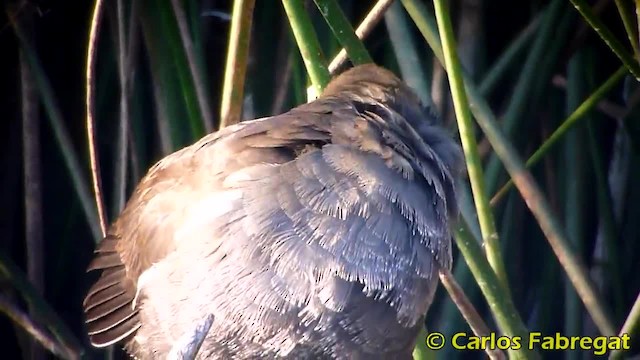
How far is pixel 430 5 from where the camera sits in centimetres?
118

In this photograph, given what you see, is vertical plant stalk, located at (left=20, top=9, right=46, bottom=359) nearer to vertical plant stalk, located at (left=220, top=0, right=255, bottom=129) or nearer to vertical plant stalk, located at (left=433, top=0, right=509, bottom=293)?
vertical plant stalk, located at (left=220, top=0, right=255, bottom=129)

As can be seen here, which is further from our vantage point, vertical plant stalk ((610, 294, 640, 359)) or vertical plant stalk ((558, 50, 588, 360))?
vertical plant stalk ((558, 50, 588, 360))

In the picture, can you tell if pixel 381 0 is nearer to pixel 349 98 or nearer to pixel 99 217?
pixel 349 98

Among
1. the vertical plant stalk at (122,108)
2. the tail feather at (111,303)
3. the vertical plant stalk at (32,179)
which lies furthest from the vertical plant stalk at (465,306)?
the vertical plant stalk at (32,179)

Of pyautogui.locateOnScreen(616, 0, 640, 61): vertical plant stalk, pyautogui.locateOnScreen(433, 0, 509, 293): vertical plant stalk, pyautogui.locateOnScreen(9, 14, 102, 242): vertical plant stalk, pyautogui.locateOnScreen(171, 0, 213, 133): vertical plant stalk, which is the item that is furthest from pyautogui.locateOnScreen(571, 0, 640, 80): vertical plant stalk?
pyautogui.locateOnScreen(9, 14, 102, 242): vertical plant stalk

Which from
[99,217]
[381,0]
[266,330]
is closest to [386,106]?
[381,0]

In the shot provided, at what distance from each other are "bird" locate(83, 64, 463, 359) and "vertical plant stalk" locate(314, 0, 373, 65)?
14 mm

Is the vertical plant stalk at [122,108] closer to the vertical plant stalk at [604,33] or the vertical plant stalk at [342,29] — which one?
the vertical plant stalk at [342,29]

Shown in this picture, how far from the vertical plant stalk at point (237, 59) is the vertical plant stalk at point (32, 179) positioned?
0.34 m

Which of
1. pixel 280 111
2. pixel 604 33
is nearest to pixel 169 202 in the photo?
pixel 280 111

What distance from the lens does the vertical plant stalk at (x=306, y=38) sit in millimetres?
826

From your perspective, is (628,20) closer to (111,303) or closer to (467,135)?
(467,135)

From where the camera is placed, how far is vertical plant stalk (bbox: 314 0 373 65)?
2.73 ft

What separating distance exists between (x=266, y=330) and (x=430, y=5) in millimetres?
626
